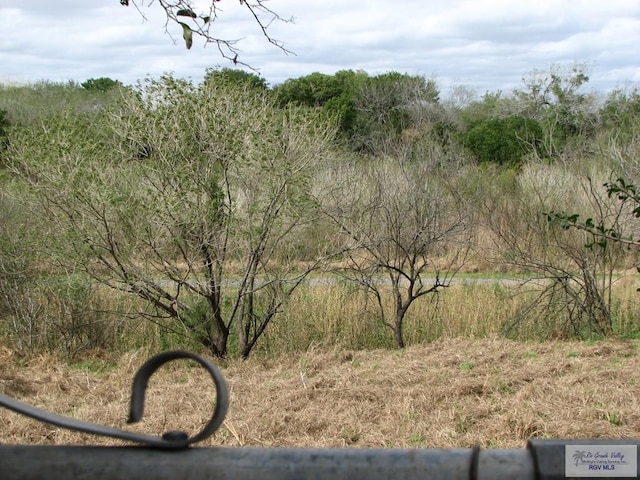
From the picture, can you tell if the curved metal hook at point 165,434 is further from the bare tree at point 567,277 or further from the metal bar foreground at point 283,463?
the bare tree at point 567,277

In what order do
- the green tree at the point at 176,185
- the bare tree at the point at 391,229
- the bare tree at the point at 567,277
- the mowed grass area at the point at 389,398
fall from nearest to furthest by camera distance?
the mowed grass area at the point at 389,398 → the green tree at the point at 176,185 → the bare tree at the point at 567,277 → the bare tree at the point at 391,229

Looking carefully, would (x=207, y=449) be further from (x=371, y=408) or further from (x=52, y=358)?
(x=52, y=358)

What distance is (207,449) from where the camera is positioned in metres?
1.10

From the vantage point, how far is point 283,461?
1.06m

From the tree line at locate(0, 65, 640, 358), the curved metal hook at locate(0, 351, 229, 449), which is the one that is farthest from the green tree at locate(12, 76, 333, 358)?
the curved metal hook at locate(0, 351, 229, 449)

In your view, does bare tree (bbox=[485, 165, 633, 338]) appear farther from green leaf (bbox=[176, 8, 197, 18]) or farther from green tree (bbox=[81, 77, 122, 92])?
green tree (bbox=[81, 77, 122, 92])

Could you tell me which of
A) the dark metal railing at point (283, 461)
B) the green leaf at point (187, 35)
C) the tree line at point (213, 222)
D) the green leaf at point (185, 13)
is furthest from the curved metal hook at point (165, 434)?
the tree line at point (213, 222)

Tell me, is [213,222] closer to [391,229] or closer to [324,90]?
[391,229]

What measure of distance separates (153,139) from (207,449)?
10082 mm

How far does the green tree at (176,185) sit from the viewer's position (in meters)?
10.8

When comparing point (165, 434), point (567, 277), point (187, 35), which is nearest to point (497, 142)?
point (567, 277)

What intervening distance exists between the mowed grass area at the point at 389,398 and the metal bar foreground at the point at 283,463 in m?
4.39

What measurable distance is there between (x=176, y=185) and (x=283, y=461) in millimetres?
10098

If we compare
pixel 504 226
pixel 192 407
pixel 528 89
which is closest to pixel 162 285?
pixel 192 407
